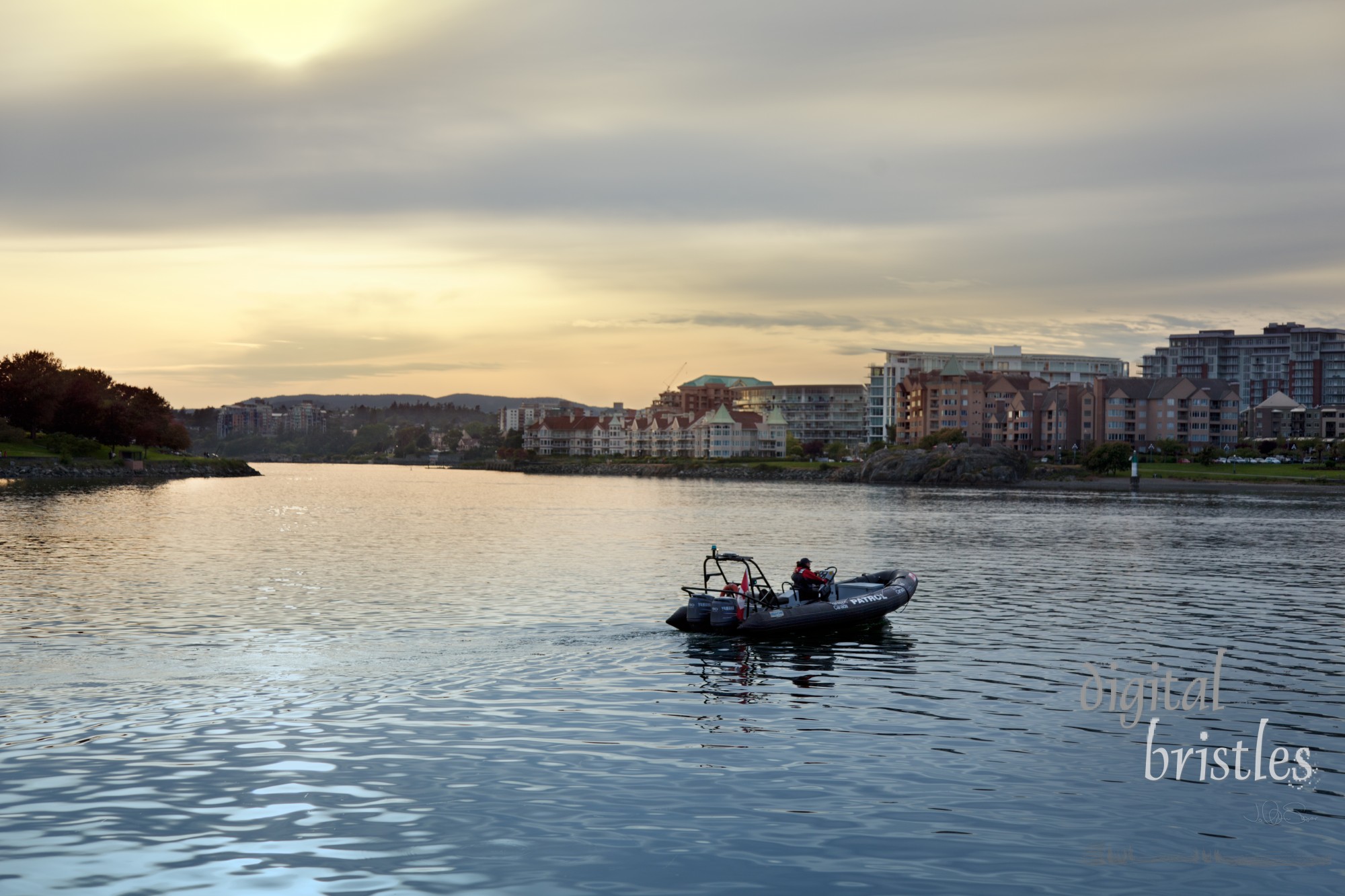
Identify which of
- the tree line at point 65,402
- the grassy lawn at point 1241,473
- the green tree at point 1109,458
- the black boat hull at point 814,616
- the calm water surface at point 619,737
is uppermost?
the tree line at point 65,402

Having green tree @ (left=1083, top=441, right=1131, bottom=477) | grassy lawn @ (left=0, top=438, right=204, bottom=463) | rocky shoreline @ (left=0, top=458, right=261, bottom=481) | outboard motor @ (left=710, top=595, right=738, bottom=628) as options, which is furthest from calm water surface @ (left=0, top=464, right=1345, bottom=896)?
green tree @ (left=1083, top=441, right=1131, bottom=477)

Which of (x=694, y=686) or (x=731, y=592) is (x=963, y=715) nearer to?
(x=694, y=686)

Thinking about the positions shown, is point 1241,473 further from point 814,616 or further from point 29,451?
point 29,451

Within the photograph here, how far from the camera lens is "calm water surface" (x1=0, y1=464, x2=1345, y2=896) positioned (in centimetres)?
1512

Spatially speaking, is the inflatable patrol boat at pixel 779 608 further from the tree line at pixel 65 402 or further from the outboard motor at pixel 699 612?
the tree line at pixel 65 402

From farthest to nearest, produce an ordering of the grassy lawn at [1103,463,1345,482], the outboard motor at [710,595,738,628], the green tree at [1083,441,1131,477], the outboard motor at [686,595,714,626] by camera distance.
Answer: the green tree at [1083,441,1131,477] < the grassy lawn at [1103,463,1345,482] < the outboard motor at [686,595,714,626] < the outboard motor at [710,595,738,628]

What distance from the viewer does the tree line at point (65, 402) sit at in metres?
162

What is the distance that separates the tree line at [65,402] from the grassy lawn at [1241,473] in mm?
171697

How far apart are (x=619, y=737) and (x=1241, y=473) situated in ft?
600

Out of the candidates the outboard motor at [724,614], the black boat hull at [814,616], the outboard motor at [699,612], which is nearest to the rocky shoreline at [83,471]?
the outboard motor at [699,612]

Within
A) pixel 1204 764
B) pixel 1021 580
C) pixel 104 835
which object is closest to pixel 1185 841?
pixel 1204 764

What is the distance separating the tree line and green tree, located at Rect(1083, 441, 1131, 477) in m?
167

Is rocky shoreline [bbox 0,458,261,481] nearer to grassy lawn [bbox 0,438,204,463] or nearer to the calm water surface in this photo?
grassy lawn [bbox 0,438,204,463]

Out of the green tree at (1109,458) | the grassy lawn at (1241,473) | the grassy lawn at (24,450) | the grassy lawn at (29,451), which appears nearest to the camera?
the grassy lawn at (24,450)
